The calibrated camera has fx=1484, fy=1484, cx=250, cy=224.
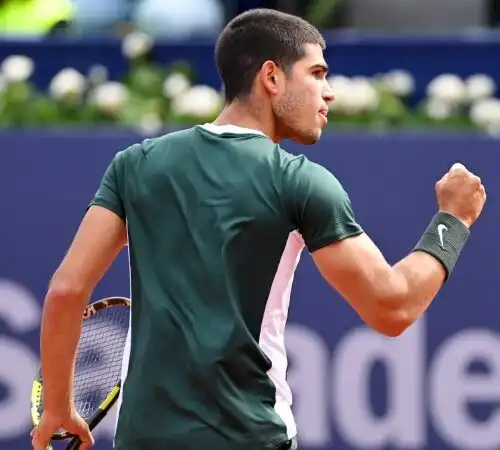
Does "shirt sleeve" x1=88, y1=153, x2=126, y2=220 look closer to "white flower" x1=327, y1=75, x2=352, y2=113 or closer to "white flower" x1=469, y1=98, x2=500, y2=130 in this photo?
"white flower" x1=327, y1=75, x2=352, y2=113

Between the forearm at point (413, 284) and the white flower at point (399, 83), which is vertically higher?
the white flower at point (399, 83)

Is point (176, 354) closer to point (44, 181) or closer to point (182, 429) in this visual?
point (182, 429)

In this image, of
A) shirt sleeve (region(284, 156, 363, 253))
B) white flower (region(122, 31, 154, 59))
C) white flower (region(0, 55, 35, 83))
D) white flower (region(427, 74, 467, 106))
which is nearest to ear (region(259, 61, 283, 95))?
shirt sleeve (region(284, 156, 363, 253))

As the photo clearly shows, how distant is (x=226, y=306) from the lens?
10.4 ft

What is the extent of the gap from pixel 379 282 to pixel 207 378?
42cm

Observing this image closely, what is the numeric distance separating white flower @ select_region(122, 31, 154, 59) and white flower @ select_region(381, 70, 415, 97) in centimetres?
112

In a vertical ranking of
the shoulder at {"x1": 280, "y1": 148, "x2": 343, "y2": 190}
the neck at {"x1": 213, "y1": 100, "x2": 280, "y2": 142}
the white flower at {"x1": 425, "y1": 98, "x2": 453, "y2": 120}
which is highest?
the white flower at {"x1": 425, "y1": 98, "x2": 453, "y2": 120}

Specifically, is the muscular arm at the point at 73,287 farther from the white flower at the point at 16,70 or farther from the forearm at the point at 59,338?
the white flower at the point at 16,70

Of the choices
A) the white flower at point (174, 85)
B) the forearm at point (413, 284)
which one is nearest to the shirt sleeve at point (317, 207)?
the forearm at point (413, 284)

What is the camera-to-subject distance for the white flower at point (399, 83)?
6.77 m

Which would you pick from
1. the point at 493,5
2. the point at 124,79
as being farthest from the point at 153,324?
the point at 493,5

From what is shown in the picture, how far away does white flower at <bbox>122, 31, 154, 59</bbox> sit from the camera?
6953 millimetres

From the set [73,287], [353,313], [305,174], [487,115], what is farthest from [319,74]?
[487,115]

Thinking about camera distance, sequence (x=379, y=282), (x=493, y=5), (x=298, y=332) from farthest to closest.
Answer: (x=493, y=5)
(x=298, y=332)
(x=379, y=282)
